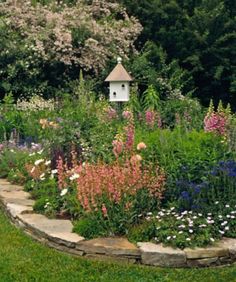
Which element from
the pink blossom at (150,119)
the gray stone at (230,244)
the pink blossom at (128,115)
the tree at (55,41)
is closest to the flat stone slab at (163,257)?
the gray stone at (230,244)

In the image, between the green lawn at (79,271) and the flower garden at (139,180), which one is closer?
the green lawn at (79,271)

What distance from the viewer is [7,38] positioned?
1286 centimetres

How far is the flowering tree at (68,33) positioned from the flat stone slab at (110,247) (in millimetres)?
8562

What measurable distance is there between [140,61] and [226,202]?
8.90m

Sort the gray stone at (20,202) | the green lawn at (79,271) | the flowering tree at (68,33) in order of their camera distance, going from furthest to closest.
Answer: the flowering tree at (68,33)
the gray stone at (20,202)
the green lawn at (79,271)

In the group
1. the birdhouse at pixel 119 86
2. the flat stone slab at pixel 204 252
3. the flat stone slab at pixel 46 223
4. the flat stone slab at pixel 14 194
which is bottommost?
the flat stone slab at pixel 204 252

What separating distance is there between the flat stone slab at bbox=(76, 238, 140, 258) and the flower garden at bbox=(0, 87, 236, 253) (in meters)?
0.10

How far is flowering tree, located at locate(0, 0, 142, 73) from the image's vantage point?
42.7 feet

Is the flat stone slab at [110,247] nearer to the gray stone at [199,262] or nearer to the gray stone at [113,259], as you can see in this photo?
the gray stone at [113,259]

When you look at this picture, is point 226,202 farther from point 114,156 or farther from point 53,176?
point 53,176

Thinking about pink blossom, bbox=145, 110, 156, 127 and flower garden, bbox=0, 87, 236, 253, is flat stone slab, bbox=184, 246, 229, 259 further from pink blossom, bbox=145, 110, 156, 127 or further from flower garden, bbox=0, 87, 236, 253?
pink blossom, bbox=145, 110, 156, 127

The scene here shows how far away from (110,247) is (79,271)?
0.33m

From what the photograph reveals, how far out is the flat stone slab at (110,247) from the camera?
15.0ft

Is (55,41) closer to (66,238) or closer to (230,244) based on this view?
(66,238)
